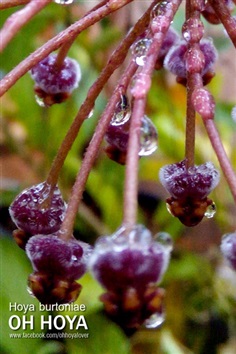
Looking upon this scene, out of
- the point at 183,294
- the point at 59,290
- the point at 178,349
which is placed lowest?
the point at 183,294

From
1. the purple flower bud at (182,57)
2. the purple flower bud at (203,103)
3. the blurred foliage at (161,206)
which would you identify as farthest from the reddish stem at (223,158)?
the blurred foliage at (161,206)

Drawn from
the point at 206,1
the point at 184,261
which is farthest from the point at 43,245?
the point at 184,261

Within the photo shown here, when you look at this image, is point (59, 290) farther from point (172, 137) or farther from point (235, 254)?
point (172, 137)

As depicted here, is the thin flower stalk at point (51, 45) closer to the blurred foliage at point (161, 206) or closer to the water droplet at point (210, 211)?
the water droplet at point (210, 211)

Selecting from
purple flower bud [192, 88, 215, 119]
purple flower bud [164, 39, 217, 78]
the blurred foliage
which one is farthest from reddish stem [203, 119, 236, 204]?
the blurred foliage

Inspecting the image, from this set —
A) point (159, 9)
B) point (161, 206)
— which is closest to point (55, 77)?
point (159, 9)

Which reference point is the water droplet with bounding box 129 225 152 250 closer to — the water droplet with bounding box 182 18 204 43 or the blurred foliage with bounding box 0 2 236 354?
the water droplet with bounding box 182 18 204 43

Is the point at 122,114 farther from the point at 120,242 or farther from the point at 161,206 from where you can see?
the point at 161,206
